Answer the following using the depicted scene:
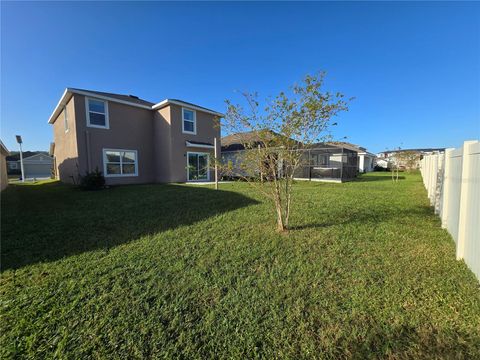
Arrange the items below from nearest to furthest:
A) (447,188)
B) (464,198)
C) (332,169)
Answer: (464,198), (447,188), (332,169)

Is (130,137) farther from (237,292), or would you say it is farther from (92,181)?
(237,292)

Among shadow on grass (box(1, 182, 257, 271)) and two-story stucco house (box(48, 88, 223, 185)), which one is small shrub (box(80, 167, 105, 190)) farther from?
shadow on grass (box(1, 182, 257, 271))

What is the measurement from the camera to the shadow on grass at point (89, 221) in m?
4.16

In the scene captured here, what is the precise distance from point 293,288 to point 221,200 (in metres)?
5.37

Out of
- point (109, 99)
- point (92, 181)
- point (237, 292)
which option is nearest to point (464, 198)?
point (237, 292)

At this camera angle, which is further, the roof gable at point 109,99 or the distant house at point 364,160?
the distant house at point 364,160

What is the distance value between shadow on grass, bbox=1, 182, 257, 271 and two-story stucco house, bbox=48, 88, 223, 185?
548 cm

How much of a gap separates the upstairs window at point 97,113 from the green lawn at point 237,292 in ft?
30.0

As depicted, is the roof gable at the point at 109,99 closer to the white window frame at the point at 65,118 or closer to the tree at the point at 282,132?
the white window frame at the point at 65,118

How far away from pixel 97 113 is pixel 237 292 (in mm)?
14100

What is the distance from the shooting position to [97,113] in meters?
12.8

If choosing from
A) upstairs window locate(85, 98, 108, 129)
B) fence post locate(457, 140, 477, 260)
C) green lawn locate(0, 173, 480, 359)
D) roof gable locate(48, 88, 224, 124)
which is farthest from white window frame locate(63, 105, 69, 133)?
fence post locate(457, 140, 477, 260)

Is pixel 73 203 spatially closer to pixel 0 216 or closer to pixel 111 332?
pixel 0 216

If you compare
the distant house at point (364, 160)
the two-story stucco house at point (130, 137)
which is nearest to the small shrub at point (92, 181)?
the two-story stucco house at point (130, 137)
